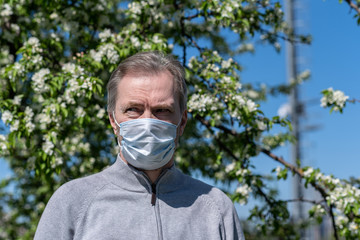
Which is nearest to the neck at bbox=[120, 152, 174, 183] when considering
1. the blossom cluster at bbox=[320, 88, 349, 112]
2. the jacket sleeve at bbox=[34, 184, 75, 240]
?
the jacket sleeve at bbox=[34, 184, 75, 240]

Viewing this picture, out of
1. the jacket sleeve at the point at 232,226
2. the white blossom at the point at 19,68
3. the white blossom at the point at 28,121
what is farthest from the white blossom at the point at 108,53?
the jacket sleeve at the point at 232,226

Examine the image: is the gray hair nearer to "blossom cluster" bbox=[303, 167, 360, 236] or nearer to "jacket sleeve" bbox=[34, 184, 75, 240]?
"jacket sleeve" bbox=[34, 184, 75, 240]

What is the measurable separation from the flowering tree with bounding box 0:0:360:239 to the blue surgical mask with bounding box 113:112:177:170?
195cm

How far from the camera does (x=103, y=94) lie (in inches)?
159


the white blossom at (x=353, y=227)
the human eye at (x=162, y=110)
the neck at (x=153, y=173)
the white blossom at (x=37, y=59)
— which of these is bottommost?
the white blossom at (x=353, y=227)

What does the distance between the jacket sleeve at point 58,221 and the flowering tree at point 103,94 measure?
2162 mm

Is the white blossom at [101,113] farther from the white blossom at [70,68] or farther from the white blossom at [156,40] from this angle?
the white blossom at [156,40]

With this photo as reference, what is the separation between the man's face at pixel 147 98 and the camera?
6.20 ft

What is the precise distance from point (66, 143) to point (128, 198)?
3018 mm

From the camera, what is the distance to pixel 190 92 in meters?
4.58

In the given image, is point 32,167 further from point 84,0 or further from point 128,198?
point 128,198

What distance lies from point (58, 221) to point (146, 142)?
519mm

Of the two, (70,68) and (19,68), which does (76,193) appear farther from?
(19,68)

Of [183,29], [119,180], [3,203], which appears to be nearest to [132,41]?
[183,29]
